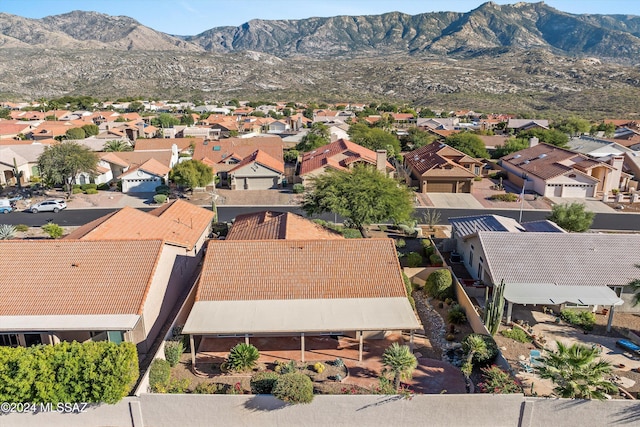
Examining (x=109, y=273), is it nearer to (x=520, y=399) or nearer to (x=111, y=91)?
(x=520, y=399)

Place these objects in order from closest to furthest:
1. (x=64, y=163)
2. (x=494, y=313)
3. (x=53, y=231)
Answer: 1. (x=494, y=313)
2. (x=53, y=231)
3. (x=64, y=163)

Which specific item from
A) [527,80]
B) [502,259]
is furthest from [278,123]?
[527,80]

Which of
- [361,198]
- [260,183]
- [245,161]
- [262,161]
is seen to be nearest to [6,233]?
[361,198]

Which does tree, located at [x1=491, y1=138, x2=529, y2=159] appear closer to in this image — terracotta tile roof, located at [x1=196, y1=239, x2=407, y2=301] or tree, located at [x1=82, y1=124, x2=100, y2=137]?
terracotta tile roof, located at [x1=196, y1=239, x2=407, y2=301]

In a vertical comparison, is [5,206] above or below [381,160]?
below

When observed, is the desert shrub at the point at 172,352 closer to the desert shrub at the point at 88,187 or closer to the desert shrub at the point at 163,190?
the desert shrub at the point at 163,190

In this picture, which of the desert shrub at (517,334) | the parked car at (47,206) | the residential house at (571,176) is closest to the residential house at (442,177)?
the residential house at (571,176)

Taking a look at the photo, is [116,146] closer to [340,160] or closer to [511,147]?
[340,160]
